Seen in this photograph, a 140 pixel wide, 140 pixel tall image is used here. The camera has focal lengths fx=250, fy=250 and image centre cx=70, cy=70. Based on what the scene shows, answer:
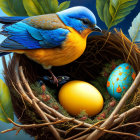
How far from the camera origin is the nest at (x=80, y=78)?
1.80 ft

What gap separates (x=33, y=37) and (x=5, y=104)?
0.61 ft

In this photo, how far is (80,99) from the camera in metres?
0.67

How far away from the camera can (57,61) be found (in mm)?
683

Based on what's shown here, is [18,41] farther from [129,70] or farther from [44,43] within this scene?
[129,70]

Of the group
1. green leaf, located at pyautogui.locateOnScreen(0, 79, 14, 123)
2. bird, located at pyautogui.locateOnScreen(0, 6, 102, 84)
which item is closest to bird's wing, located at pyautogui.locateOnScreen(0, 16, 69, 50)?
bird, located at pyautogui.locateOnScreen(0, 6, 102, 84)

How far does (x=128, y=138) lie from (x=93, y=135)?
0.13m

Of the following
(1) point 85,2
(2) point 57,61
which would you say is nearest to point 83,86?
(2) point 57,61

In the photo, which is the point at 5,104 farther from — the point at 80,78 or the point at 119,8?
the point at 119,8

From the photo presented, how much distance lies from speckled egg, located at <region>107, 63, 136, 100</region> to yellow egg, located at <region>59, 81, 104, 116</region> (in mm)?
52

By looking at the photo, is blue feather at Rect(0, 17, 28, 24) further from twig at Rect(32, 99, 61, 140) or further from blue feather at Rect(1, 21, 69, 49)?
twig at Rect(32, 99, 61, 140)

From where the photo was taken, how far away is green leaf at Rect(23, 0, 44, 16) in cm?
72

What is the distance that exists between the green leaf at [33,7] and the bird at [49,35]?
42 mm

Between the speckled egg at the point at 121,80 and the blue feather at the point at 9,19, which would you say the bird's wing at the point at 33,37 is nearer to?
the blue feather at the point at 9,19

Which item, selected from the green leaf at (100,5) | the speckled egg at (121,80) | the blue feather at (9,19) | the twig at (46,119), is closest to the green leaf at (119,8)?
the green leaf at (100,5)
